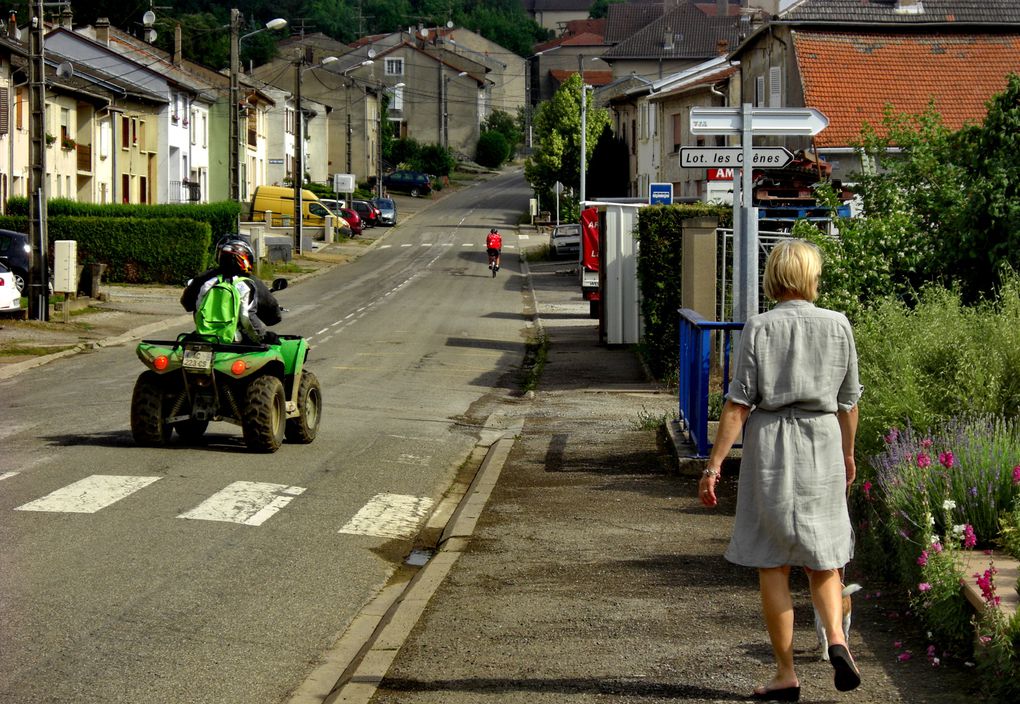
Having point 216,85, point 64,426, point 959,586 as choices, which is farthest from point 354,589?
point 216,85

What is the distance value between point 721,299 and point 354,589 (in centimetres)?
1043

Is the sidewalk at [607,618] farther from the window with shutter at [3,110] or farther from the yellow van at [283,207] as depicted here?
the yellow van at [283,207]

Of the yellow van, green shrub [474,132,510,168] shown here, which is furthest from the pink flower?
green shrub [474,132,510,168]

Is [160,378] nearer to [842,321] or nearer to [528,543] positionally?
[528,543]

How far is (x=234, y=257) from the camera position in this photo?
12.4 meters

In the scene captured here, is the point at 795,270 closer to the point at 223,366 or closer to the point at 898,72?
the point at 223,366

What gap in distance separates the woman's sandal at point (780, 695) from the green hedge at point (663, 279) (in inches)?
553

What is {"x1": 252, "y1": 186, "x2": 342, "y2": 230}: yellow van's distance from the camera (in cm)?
6619

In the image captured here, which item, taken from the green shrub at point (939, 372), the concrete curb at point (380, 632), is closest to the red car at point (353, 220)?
the concrete curb at point (380, 632)

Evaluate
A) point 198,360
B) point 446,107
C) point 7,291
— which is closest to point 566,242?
point 7,291

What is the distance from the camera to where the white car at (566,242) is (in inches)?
2271

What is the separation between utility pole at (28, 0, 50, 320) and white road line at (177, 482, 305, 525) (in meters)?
18.4

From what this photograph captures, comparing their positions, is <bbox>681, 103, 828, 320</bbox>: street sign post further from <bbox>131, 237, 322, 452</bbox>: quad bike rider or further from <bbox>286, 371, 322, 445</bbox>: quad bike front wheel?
<bbox>286, 371, 322, 445</bbox>: quad bike front wheel

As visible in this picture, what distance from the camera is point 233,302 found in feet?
40.5
